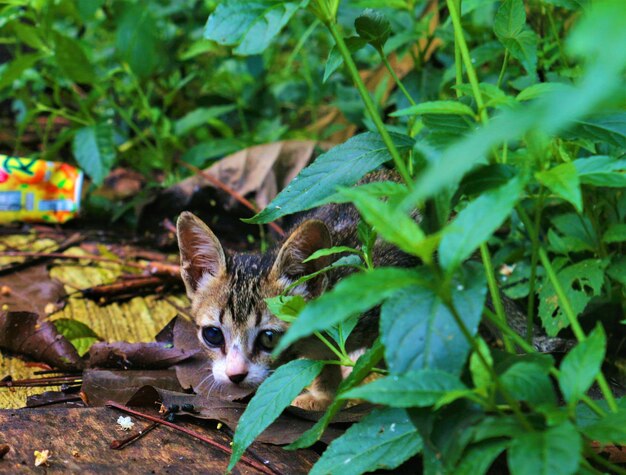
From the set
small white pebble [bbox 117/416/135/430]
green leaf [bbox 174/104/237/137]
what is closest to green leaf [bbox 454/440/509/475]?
small white pebble [bbox 117/416/135/430]

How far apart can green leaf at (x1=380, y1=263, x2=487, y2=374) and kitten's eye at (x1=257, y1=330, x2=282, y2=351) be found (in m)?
1.78

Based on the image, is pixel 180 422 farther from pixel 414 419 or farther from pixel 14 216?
pixel 14 216

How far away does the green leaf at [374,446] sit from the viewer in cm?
187

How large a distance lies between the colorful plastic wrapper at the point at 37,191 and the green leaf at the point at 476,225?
397 cm

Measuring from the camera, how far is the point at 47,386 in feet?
9.95

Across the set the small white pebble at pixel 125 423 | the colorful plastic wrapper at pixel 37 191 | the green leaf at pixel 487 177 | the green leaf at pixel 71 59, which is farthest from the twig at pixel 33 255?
the green leaf at pixel 487 177

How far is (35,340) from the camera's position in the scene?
3293 millimetres

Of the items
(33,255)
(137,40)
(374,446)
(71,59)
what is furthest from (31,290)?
(374,446)

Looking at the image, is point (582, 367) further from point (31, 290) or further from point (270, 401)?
point (31, 290)

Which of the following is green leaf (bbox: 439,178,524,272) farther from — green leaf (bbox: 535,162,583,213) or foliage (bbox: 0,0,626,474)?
green leaf (bbox: 535,162,583,213)

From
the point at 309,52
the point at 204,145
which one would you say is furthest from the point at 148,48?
the point at 309,52

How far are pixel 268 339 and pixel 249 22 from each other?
5.54 feet

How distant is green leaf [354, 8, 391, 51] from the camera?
2.33 meters

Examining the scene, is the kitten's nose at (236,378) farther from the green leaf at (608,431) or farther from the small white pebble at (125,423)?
the green leaf at (608,431)
